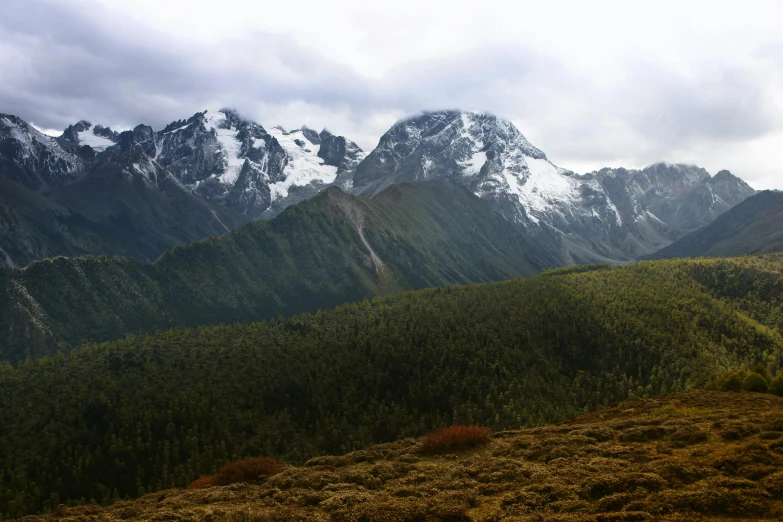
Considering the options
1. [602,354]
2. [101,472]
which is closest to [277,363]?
[101,472]

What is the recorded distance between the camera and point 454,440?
6894 cm

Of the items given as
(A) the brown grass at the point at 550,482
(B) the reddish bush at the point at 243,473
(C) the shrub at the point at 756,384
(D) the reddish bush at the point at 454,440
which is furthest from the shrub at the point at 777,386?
(B) the reddish bush at the point at 243,473

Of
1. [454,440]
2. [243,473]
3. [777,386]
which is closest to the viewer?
[454,440]

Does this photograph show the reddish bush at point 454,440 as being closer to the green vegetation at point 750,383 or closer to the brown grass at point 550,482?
the brown grass at point 550,482

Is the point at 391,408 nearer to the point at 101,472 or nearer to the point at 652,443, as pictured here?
the point at 101,472

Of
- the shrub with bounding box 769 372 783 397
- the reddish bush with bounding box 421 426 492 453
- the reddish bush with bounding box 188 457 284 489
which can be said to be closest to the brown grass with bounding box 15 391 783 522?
the reddish bush with bounding box 421 426 492 453

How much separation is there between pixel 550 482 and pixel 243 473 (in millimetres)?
42057

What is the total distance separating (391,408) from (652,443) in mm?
109703

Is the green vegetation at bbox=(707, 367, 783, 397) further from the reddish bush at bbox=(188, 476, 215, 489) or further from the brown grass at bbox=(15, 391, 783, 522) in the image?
the reddish bush at bbox=(188, 476, 215, 489)

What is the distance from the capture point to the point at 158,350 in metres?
192

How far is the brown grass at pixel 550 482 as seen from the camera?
40.0m

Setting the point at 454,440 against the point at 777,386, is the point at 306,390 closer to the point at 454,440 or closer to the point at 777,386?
the point at 454,440

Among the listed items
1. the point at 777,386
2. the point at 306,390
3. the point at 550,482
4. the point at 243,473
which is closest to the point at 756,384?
the point at 777,386

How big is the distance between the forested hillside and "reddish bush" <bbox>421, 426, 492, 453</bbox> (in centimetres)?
7120
